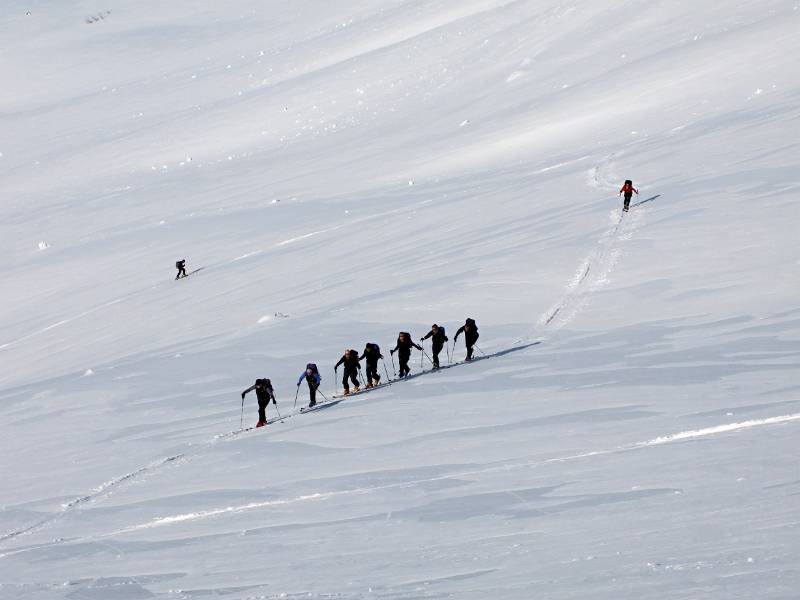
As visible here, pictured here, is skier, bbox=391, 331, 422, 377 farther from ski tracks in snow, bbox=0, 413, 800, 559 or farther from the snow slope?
ski tracks in snow, bbox=0, 413, 800, 559

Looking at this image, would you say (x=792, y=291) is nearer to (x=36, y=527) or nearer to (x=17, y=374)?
(x=36, y=527)

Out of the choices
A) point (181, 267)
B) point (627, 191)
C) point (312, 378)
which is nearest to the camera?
point (312, 378)

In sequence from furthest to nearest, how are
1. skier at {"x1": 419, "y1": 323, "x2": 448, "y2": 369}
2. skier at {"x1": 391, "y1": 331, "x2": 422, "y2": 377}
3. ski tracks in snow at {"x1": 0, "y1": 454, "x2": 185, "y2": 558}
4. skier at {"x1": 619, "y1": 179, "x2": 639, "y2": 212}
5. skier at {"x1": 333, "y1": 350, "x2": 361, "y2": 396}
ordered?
skier at {"x1": 619, "y1": 179, "x2": 639, "y2": 212}
skier at {"x1": 419, "y1": 323, "x2": 448, "y2": 369}
skier at {"x1": 391, "y1": 331, "x2": 422, "y2": 377}
skier at {"x1": 333, "y1": 350, "x2": 361, "y2": 396}
ski tracks in snow at {"x1": 0, "y1": 454, "x2": 185, "y2": 558}

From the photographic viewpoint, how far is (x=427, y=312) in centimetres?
2752

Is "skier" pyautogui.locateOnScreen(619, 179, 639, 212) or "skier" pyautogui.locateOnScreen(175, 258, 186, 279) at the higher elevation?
"skier" pyautogui.locateOnScreen(175, 258, 186, 279)

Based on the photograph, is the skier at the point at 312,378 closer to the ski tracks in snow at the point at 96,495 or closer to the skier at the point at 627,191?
the ski tracks in snow at the point at 96,495

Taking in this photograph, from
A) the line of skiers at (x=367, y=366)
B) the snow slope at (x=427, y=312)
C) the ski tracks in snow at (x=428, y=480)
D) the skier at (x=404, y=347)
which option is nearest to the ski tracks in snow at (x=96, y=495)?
the snow slope at (x=427, y=312)

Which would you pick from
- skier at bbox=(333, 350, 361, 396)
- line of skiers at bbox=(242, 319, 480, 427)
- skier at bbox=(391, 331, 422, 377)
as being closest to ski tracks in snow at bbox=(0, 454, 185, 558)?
line of skiers at bbox=(242, 319, 480, 427)

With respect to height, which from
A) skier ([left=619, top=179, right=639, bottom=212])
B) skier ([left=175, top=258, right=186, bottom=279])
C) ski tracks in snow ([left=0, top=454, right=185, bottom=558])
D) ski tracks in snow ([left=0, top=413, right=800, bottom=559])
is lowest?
ski tracks in snow ([left=0, top=413, right=800, bottom=559])

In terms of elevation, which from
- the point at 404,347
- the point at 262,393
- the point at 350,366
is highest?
the point at 404,347

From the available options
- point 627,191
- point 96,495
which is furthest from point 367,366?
point 627,191

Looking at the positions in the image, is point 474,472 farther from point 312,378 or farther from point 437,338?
point 437,338

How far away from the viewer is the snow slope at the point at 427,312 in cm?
1446

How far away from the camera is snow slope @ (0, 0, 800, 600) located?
1446cm
